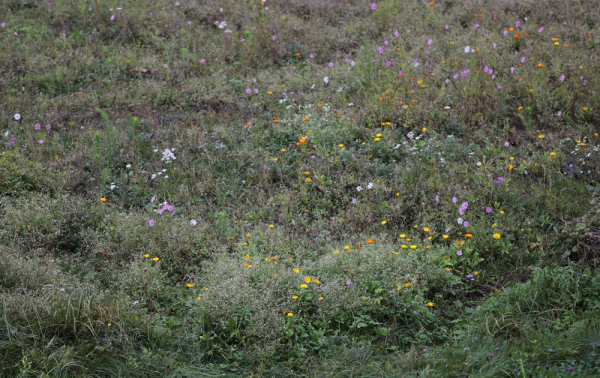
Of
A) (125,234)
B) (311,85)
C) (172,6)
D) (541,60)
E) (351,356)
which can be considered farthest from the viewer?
(172,6)

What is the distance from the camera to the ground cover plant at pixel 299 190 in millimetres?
3441

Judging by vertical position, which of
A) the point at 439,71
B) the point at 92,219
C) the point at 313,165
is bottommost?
the point at 92,219

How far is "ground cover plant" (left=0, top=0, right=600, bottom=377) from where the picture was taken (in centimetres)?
344

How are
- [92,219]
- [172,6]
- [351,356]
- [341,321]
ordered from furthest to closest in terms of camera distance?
[172,6], [92,219], [341,321], [351,356]

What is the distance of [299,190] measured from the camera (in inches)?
216

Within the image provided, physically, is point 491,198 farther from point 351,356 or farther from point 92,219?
point 92,219

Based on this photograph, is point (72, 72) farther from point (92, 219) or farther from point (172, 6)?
point (92, 219)

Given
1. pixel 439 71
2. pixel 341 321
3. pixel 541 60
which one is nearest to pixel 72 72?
pixel 439 71

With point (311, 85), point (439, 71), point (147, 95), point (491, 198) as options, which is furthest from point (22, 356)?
point (439, 71)

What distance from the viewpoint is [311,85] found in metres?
7.44

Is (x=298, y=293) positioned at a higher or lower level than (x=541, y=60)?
lower

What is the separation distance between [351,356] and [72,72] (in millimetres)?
6182

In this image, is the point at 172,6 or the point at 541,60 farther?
the point at 172,6

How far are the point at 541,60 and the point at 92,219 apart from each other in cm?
581
